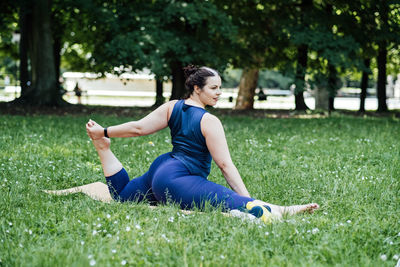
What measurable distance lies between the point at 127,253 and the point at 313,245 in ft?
4.42

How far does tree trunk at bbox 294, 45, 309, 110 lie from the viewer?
60.3 ft

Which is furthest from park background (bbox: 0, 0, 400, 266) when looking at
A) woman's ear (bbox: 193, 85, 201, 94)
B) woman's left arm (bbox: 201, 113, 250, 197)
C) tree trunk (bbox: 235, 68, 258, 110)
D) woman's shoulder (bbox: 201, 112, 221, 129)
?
tree trunk (bbox: 235, 68, 258, 110)

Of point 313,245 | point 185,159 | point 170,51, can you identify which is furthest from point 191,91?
point 170,51

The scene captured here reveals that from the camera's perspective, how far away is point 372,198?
4.93m

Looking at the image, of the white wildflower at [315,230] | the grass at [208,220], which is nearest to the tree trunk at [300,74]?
the grass at [208,220]

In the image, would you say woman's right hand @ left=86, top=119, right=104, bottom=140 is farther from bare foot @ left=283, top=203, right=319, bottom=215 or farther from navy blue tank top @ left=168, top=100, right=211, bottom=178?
bare foot @ left=283, top=203, right=319, bottom=215

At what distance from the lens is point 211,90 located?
14.8 feet

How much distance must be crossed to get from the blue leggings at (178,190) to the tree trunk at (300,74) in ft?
47.8

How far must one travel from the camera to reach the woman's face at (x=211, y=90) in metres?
4.48

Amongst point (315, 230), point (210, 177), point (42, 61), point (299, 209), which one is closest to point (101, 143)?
point (210, 177)

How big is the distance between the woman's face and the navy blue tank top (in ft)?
0.43

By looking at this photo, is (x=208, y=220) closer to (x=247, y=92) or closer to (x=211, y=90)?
(x=211, y=90)

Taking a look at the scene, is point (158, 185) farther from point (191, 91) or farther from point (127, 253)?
point (127, 253)

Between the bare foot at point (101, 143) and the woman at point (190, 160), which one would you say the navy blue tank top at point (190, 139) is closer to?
the woman at point (190, 160)
